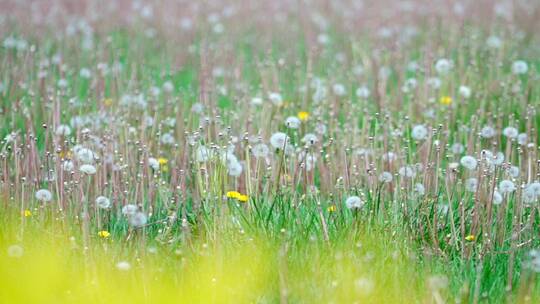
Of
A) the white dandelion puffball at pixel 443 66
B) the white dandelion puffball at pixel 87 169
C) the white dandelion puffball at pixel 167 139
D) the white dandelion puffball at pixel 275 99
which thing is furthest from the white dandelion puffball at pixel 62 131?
the white dandelion puffball at pixel 443 66

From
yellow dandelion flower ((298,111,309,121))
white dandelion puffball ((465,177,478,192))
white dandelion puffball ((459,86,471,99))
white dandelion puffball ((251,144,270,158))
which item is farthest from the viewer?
white dandelion puffball ((459,86,471,99))

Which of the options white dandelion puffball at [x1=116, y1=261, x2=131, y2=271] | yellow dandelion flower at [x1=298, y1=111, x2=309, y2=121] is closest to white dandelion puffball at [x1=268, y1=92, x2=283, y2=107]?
yellow dandelion flower at [x1=298, y1=111, x2=309, y2=121]

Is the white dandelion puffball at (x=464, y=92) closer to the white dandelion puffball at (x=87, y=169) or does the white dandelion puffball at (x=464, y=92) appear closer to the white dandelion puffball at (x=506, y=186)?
the white dandelion puffball at (x=506, y=186)

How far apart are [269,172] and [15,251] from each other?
1.31 m

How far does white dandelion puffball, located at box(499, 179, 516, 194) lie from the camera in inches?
151

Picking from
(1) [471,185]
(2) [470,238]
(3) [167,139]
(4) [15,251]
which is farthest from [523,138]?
(4) [15,251]

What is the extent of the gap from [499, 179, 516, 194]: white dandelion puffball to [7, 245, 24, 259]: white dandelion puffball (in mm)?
1995

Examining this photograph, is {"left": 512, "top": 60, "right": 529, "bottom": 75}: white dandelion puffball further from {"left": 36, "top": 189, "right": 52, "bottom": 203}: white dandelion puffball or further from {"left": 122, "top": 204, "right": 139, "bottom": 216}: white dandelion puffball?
{"left": 36, "top": 189, "right": 52, "bottom": 203}: white dandelion puffball

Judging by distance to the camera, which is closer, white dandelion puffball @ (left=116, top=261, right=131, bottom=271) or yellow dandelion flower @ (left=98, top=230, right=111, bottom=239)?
white dandelion puffball @ (left=116, top=261, right=131, bottom=271)

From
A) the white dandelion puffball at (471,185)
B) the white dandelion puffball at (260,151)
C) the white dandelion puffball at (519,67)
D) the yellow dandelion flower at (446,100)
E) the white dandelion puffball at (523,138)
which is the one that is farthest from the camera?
the white dandelion puffball at (519,67)

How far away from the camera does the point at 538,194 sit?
151 inches

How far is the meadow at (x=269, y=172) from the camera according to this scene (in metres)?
3.23

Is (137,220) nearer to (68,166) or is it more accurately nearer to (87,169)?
(87,169)

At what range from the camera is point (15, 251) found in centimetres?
323
